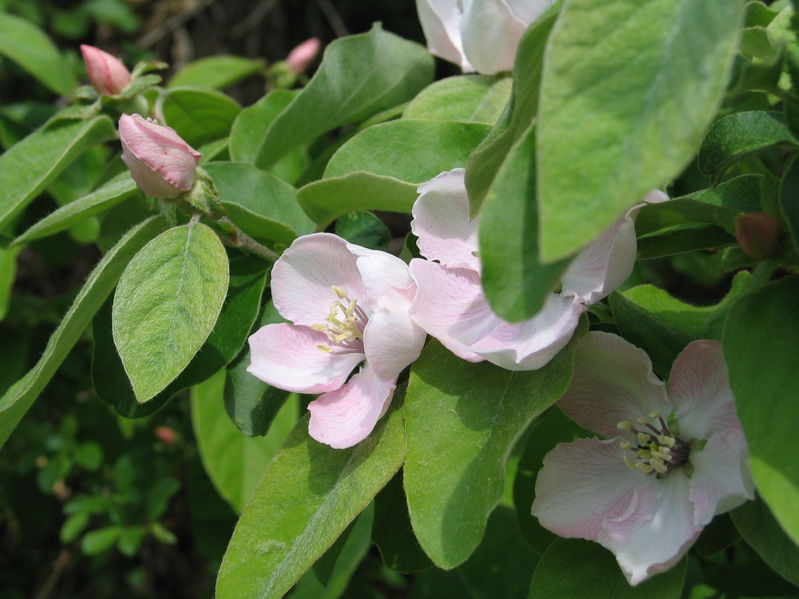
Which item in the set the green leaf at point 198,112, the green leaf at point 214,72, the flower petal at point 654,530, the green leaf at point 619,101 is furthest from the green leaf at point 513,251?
the green leaf at point 214,72

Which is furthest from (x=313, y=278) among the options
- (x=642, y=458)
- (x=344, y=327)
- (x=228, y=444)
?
(x=228, y=444)

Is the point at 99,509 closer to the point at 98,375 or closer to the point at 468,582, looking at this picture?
the point at 468,582

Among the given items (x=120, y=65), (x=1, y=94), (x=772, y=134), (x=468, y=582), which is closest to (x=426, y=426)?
(x=772, y=134)

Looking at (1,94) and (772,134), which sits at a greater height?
(772,134)

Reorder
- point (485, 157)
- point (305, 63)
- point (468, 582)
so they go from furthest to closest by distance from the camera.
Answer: point (305, 63) → point (468, 582) → point (485, 157)

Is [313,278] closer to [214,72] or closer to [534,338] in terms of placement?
[534,338]

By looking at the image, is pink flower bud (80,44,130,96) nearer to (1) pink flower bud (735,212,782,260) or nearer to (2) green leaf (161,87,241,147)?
(2) green leaf (161,87,241,147)

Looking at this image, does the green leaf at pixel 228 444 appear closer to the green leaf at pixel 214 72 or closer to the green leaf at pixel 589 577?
the green leaf at pixel 214 72
